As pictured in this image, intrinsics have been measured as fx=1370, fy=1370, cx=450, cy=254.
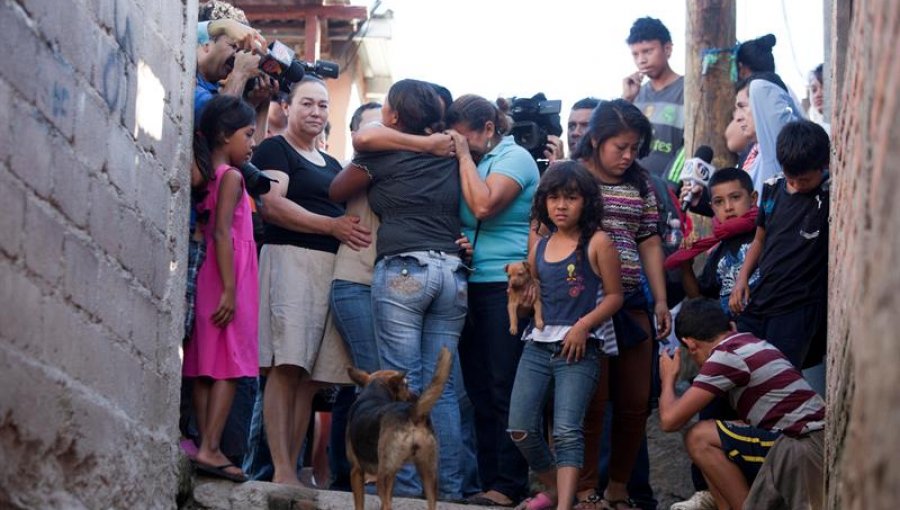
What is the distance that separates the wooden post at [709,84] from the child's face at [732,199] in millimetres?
2556

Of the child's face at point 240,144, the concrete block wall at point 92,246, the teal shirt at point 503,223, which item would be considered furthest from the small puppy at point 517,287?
the concrete block wall at point 92,246

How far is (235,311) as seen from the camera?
601 centimetres

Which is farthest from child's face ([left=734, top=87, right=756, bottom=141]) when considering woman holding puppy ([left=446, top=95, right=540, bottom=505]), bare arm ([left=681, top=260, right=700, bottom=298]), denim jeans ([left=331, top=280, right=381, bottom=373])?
denim jeans ([left=331, top=280, right=381, bottom=373])

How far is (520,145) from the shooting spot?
24.1 feet

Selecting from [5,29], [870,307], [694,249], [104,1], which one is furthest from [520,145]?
[870,307]

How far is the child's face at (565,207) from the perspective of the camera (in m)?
5.98

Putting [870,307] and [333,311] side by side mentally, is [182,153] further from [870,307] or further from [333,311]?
[870,307]

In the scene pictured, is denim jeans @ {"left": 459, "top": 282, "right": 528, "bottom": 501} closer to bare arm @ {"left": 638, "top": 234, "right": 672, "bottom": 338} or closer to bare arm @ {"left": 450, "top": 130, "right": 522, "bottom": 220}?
bare arm @ {"left": 450, "top": 130, "right": 522, "bottom": 220}

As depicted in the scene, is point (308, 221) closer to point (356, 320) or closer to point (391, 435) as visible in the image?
point (356, 320)

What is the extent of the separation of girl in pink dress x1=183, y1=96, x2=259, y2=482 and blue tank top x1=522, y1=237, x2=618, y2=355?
127 centimetres

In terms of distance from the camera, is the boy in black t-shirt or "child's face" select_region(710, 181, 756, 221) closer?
the boy in black t-shirt

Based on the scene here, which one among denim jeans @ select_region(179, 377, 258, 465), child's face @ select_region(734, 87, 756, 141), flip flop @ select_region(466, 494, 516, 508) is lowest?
flip flop @ select_region(466, 494, 516, 508)

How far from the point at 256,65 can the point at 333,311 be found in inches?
50.6

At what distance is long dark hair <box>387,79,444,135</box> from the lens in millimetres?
6555
